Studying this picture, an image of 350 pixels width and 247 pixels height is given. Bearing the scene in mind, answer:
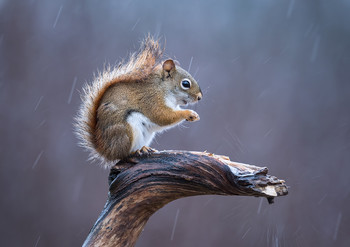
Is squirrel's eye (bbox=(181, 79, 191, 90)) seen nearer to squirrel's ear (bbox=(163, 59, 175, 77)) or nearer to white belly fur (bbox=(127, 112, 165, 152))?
squirrel's ear (bbox=(163, 59, 175, 77))

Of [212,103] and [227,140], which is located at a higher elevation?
[212,103]

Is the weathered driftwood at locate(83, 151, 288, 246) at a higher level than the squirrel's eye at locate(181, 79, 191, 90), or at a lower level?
lower

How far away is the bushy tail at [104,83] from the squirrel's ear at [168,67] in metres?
0.07

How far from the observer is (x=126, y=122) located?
1454mm

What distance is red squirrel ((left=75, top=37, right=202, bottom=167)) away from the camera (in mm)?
1461

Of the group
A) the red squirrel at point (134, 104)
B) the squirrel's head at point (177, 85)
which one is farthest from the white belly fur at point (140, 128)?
the squirrel's head at point (177, 85)

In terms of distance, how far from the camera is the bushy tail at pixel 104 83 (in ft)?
5.06

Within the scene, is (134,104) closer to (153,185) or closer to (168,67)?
(168,67)

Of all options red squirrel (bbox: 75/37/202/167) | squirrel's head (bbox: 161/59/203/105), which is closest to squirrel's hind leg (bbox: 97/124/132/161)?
red squirrel (bbox: 75/37/202/167)
